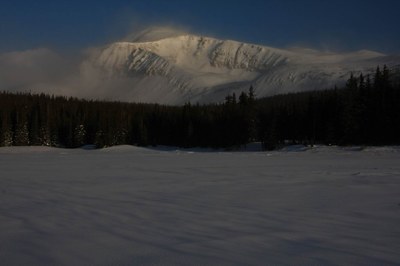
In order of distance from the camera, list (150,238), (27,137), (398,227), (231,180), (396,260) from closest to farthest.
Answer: (396,260), (150,238), (398,227), (231,180), (27,137)

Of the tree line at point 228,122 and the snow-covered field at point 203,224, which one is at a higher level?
the tree line at point 228,122

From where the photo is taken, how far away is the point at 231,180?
20.4 meters

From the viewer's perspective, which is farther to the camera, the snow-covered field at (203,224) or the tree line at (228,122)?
the tree line at (228,122)

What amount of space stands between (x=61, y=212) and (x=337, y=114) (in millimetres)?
60215

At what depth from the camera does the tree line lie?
65125mm

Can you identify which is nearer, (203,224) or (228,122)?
(203,224)

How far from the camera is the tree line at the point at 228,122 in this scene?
214 feet

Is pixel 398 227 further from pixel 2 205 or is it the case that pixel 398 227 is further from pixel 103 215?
pixel 2 205

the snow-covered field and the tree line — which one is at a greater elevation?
the tree line

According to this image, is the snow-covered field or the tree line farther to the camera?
the tree line

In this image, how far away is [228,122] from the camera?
298 ft

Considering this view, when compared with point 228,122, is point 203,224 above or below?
below

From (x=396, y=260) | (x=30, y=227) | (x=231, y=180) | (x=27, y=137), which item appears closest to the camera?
(x=396, y=260)

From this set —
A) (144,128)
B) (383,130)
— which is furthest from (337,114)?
(144,128)
